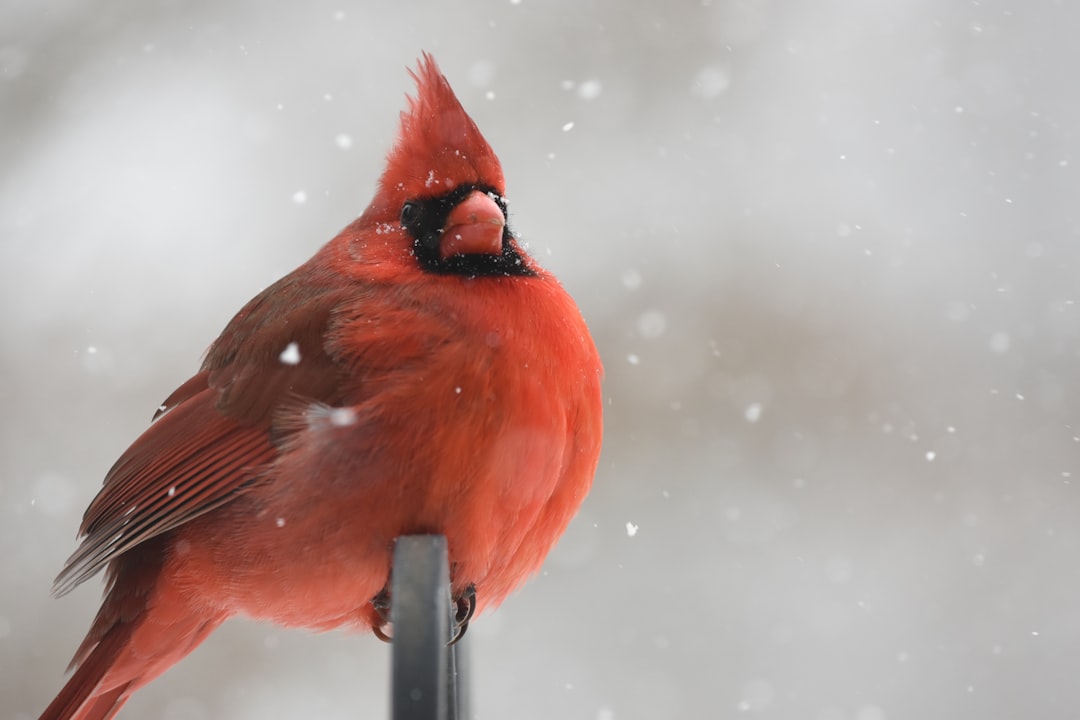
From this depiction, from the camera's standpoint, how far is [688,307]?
414cm

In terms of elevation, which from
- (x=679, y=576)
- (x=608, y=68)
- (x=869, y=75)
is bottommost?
(x=679, y=576)

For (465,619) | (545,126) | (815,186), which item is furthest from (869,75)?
(465,619)

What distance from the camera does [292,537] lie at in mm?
1643

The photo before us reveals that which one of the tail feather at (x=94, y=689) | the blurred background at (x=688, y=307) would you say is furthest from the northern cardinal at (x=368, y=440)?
the blurred background at (x=688, y=307)

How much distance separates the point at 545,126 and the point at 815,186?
1018 mm

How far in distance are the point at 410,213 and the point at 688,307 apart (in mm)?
Answer: 2457

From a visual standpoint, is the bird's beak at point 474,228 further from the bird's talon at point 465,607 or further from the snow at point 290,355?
the bird's talon at point 465,607

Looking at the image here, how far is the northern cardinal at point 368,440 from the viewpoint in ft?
5.11

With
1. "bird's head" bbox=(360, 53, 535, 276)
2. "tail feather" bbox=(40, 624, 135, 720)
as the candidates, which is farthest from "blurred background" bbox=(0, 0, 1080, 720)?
"bird's head" bbox=(360, 53, 535, 276)

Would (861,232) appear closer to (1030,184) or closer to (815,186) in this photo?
(815,186)

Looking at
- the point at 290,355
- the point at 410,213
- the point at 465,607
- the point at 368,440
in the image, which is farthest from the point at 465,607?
the point at 410,213

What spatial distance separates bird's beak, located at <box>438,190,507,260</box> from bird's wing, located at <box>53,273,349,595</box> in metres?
0.22

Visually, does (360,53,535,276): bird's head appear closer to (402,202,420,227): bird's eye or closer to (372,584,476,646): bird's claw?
(402,202,420,227): bird's eye

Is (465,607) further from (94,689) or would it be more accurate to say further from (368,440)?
(94,689)
